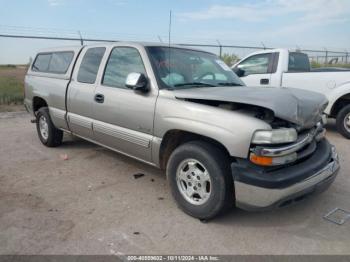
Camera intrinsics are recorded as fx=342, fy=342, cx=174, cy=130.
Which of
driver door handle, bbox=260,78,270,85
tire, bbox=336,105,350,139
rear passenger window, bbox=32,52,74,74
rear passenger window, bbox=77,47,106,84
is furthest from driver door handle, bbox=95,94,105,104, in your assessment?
tire, bbox=336,105,350,139

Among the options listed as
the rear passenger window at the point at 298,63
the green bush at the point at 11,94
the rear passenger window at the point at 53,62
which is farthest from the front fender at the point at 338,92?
the green bush at the point at 11,94

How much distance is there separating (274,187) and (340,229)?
0.97 meters

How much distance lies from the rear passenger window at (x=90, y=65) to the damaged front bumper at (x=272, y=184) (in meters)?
2.66

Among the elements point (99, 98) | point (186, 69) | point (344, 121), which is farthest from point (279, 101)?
Answer: point (344, 121)

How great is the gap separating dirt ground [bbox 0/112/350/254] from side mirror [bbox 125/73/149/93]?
4.23ft

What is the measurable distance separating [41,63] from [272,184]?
5079 mm

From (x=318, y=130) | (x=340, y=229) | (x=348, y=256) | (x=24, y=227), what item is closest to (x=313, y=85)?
(x=318, y=130)

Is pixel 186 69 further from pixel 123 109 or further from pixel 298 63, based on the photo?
pixel 298 63

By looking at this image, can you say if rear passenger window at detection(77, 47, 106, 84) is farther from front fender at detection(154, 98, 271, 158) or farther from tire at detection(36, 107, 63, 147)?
front fender at detection(154, 98, 271, 158)

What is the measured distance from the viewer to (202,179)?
11.2 ft

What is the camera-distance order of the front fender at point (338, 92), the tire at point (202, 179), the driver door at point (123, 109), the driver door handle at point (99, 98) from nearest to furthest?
the tire at point (202, 179) < the driver door at point (123, 109) < the driver door handle at point (99, 98) < the front fender at point (338, 92)

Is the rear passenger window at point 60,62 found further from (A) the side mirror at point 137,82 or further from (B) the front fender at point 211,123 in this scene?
Result: (B) the front fender at point 211,123

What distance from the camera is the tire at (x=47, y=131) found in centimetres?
595

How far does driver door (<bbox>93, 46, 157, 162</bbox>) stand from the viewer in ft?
13.0
